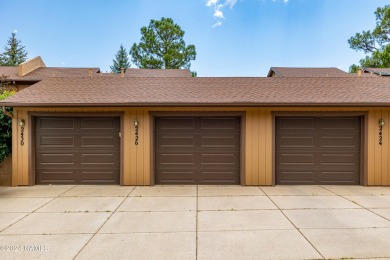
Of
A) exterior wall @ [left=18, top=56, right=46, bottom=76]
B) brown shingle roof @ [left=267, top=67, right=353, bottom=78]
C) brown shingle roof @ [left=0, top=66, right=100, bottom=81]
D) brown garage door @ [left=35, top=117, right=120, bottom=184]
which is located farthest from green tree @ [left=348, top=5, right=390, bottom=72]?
exterior wall @ [left=18, top=56, right=46, bottom=76]

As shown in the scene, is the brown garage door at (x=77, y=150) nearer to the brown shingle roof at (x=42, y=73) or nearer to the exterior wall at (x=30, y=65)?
the brown shingle roof at (x=42, y=73)

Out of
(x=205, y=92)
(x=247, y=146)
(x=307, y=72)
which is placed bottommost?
(x=247, y=146)

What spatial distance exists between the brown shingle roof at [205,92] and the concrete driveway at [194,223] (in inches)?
96.3

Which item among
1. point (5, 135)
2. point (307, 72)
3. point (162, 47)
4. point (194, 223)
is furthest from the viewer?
point (162, 47)

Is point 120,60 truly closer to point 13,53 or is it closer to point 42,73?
point 13,53

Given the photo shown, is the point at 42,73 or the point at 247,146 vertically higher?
the point at 42,73

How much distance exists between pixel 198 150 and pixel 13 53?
46.7 meters

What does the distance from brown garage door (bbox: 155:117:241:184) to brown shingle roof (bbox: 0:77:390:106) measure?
0.72 m

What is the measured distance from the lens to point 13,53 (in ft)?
138

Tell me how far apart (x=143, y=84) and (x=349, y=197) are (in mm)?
7129

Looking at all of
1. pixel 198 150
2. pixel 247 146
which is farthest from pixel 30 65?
pixel 247 146

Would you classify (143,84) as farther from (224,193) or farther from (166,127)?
(224,193)

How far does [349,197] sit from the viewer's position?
6.48 metres

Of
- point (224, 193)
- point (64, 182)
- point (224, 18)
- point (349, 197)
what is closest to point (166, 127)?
point (224, 193)
